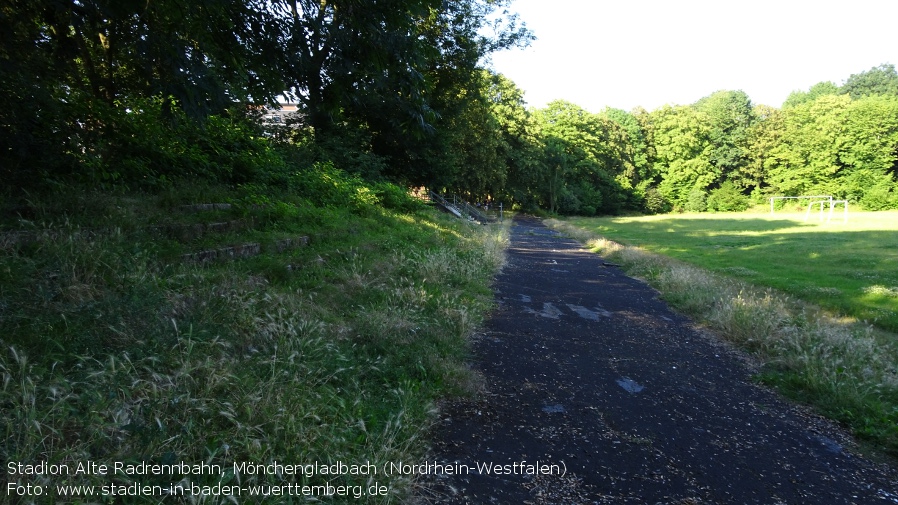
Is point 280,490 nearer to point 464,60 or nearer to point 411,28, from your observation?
point 411,28

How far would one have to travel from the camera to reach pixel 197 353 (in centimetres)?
360

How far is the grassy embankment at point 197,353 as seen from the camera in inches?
105

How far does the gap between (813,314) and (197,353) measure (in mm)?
10608

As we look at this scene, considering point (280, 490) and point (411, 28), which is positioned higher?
point (411, 28)

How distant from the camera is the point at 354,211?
14195 millimetres

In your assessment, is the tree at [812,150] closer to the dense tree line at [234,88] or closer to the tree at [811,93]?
the tree at [811,93]

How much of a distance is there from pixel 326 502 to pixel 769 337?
6.46 m

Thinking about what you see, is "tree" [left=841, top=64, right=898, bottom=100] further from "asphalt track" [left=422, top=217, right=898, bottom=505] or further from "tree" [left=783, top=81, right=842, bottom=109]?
"asphalt track" [left=422, top=217, right=898, bottom=505]

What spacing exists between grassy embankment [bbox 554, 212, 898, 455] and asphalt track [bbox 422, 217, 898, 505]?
0.39 meters

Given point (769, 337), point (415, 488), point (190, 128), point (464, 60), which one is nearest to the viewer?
point (415, 488)

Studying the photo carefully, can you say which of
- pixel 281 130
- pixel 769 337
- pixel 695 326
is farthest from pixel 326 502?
pixel 281 130

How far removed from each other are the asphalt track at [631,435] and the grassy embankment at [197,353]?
0.40 metres

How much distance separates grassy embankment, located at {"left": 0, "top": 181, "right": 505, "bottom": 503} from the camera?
267 cm

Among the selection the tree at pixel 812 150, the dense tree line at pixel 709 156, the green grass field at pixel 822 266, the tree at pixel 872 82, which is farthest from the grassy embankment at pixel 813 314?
the tree at pixel 872 82
